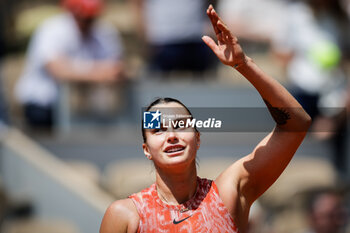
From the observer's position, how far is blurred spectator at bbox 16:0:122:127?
22.0ft

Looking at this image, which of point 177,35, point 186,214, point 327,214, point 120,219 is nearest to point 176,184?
point 186,214

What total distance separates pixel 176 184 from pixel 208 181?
0.17 meters

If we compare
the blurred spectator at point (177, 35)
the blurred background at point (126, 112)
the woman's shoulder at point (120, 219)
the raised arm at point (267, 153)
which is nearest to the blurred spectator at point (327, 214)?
the blurred background at point (126, 112)

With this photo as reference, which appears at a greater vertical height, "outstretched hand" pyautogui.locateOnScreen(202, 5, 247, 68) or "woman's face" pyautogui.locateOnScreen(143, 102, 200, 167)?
"outstretched hand" pyautogui.locateOnScreen(202, 5, 247, 68)

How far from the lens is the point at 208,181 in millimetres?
2471

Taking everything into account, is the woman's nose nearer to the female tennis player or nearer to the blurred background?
the female tennis player

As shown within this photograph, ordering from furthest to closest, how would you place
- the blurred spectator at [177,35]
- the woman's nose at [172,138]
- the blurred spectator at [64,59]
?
the blurred spectator at [177,35], the blurred spectator at [64,59], the woman's nose at [172,138]

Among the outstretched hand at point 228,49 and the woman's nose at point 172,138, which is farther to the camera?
the outstretched hand at point 228,49

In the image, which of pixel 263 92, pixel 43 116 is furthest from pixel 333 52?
pixel 263 92

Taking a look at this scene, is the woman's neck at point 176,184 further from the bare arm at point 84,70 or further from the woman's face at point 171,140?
the bare arm at point 84,70

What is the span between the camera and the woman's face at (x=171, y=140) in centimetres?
222

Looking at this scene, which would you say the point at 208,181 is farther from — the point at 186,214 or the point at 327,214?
the point at 327,214

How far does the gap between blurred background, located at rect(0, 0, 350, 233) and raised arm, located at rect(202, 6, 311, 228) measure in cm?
367

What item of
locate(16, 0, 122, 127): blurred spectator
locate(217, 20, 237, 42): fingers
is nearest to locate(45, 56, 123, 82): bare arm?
locate(16, 0, 122, 127): blurred spectator
